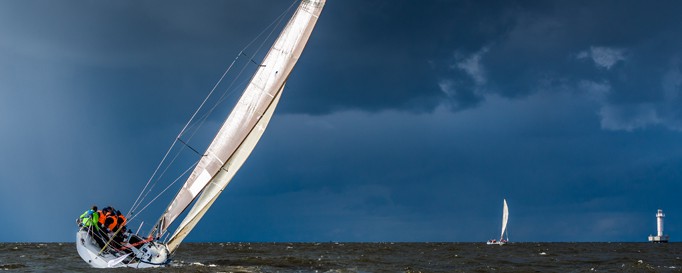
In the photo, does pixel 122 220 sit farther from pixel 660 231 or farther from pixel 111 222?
pixel 660 231

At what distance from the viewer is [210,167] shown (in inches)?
1246

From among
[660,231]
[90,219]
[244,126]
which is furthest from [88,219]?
[660,231]

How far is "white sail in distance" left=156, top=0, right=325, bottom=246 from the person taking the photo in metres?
31.6

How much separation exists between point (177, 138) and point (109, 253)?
25.1 ft

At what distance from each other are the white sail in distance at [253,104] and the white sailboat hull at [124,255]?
2.65 m

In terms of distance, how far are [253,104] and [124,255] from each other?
949 centimetres

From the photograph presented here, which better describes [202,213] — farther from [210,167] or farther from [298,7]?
[298,7]

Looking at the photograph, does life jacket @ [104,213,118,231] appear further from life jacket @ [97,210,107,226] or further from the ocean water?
the ocean water

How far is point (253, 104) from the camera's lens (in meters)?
31.9

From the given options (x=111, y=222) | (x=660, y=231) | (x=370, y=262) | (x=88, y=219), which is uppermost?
(x=660, y=231)

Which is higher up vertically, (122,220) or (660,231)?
(660,231)

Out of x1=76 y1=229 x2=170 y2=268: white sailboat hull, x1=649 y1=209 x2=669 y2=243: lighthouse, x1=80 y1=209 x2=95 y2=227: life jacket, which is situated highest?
x1=649 y1=209 x2=669 y2=243: lighthouse

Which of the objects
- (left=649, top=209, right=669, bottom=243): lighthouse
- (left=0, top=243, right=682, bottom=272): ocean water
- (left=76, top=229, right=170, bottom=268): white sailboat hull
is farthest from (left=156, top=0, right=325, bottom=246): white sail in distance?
(left=649, top=209, right=669, bottom=243): lighthouse

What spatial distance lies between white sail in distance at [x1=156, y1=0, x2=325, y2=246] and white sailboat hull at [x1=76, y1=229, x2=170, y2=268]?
8.70ft
